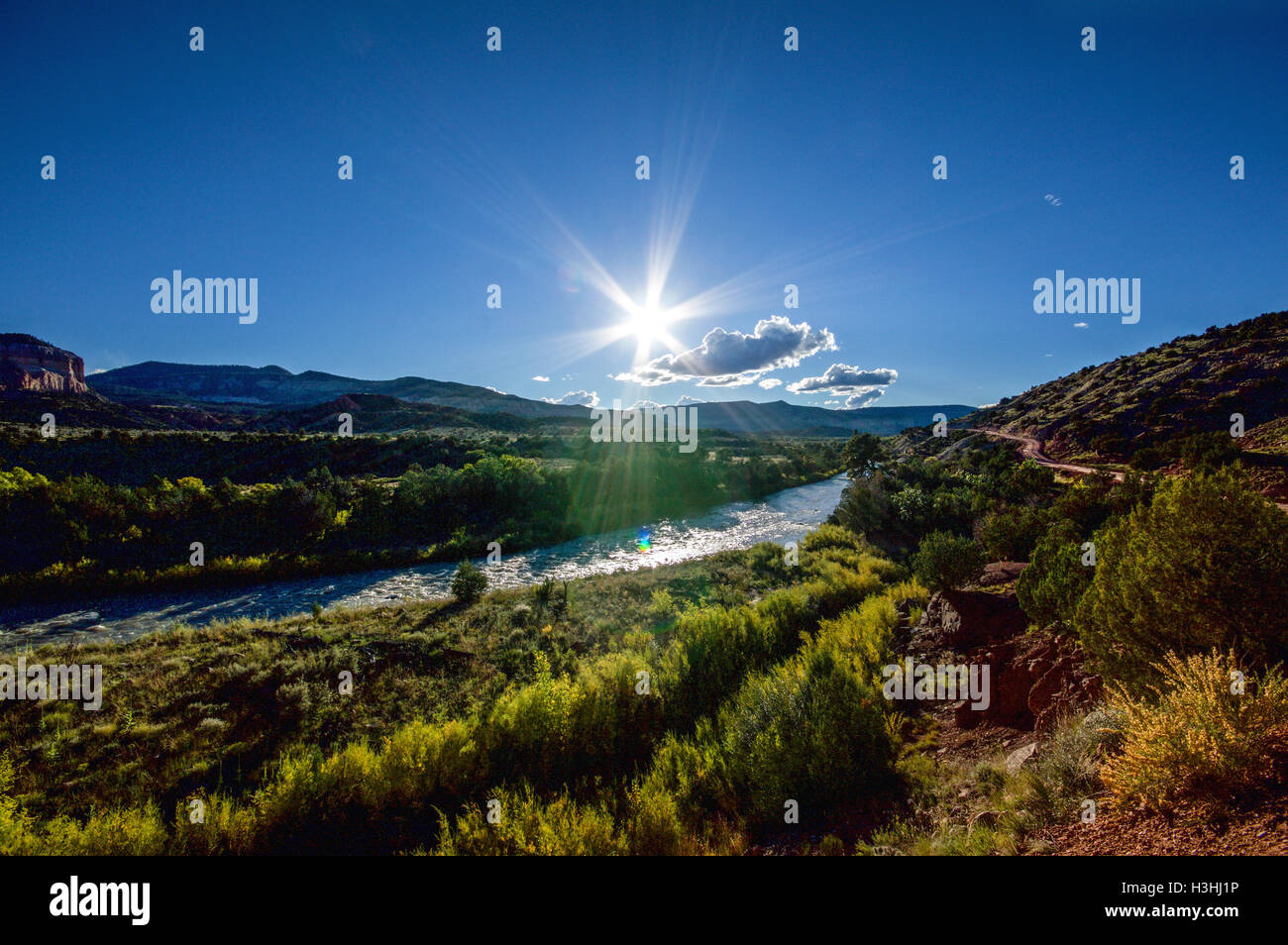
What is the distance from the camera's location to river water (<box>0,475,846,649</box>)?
16.6 metres

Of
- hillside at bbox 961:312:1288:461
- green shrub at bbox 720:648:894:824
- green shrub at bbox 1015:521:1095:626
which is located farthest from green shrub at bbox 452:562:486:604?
hillside at bbox 961:312:1288:461

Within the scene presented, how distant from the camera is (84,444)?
126ft

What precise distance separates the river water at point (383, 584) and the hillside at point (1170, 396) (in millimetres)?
25482

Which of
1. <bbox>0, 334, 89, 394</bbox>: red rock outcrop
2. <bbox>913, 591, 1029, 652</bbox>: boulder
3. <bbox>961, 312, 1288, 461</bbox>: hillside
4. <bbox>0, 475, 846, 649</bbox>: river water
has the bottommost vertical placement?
<bbox>0, 475, 846, 649</bbox>: river water

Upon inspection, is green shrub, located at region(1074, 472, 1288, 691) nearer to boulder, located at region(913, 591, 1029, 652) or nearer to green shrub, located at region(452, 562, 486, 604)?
boulder, located at region(913, 591, 1029, 652)
